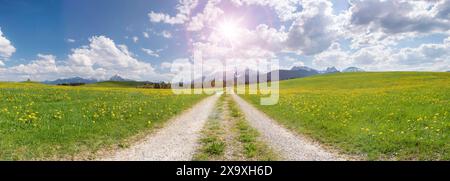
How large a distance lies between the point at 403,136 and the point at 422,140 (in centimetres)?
84

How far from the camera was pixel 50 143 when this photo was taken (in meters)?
10.8

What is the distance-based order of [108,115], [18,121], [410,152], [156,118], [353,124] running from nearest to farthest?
[410,152] < [18,121] < [353,124] < [108,115] < [156,118]

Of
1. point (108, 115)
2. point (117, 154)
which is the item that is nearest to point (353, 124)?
point (117, 154)

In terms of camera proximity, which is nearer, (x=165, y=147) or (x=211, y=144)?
(x=165, y=147)

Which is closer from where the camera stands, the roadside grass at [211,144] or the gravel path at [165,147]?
the gravel path at [165,147]

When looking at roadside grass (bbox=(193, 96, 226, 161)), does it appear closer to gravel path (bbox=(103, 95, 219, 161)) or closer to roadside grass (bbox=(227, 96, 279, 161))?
gravel path (bbox=(103, 95, 219, 161))

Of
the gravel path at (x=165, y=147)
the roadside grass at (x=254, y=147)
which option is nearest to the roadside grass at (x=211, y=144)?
the gravel path at (x=165, y=147)

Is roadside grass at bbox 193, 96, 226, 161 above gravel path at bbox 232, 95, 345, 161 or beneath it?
above

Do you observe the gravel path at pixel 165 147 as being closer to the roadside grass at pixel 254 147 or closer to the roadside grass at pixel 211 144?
the roadside grass at pixel 211 144

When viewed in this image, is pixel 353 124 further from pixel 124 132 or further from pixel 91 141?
pixel 91 141

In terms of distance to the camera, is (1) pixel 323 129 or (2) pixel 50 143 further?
(1) pixel 323 129

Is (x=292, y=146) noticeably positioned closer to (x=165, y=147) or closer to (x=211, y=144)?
(x=211, y=144)

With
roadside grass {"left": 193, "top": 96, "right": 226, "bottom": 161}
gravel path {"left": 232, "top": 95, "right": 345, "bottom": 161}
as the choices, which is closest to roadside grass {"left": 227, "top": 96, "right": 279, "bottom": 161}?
gravel path {"left": 232, "top": 95, "right": 345, "bottom": 161}

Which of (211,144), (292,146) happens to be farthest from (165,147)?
(292,146)
